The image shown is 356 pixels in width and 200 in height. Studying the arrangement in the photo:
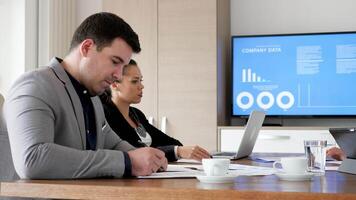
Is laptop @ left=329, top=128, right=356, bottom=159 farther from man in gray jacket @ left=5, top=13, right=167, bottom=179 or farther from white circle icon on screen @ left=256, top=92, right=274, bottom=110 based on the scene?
white circle icon on screen @ left=256, top=92, right=274, bottom=110

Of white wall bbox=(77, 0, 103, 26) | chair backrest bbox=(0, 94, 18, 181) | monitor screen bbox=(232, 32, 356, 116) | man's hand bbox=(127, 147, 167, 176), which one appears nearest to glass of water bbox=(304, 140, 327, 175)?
man's hand bbox=(127, 147, 167, 176)

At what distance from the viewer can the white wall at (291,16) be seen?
445 cm

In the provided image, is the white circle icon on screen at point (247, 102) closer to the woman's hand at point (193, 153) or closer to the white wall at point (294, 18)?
the white wall at point (294, 18)

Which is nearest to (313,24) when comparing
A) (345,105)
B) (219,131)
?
(345,105)

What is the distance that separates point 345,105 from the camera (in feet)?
13.9

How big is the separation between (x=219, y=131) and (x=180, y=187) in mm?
3083

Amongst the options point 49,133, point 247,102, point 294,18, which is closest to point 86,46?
point 49,133

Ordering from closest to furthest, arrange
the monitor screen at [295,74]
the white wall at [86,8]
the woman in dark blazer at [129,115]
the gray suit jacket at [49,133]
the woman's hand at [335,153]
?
the gray suit jacket at [49,133], the woman's hand at [335,153], the woman in dark blazer at [129,115], the monitor screen at [295,74], the white wall at [86,8]

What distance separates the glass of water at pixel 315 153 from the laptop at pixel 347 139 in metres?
0.07

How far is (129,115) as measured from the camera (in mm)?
3021

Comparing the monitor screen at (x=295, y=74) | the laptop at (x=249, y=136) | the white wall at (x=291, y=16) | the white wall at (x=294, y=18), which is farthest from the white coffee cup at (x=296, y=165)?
the white wall at (x=291, y=16)

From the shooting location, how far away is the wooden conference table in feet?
3.80

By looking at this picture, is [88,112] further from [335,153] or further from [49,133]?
[335,153]

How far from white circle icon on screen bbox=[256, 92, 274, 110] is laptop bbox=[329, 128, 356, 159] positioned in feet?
8.56
